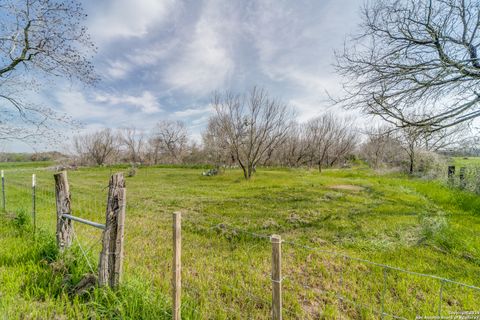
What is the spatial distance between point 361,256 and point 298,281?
1.62m

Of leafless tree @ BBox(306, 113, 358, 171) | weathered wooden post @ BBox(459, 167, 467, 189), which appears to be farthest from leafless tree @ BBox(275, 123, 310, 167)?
weathered wooden post @ BBox(459, 167, 467, 189)

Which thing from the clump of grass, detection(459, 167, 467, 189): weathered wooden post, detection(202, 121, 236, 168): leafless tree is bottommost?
the clump of grass

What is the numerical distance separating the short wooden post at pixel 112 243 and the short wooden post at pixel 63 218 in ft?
4.26

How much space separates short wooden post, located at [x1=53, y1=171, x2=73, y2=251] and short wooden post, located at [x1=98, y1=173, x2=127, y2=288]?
1.30 meters

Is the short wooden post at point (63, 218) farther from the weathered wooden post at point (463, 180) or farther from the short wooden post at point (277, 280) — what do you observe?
the weathered wooden post at point (463, 180)

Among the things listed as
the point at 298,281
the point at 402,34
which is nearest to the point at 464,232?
the point at 298,281

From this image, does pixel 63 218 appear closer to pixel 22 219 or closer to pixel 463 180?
pixel 22 219

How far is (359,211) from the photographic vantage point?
23.1 feet

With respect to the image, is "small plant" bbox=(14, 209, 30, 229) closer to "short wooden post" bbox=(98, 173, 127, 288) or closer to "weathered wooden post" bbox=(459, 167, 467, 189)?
"short wooden post" bbox=(98, 173, 127, 288)

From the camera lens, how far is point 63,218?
2.97m

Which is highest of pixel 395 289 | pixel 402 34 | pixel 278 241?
pixel 402 34

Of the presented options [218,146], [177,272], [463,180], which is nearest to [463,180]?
[463,180]

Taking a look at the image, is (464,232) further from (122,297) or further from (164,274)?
(122,297)

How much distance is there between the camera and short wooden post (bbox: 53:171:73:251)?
9.72ft
